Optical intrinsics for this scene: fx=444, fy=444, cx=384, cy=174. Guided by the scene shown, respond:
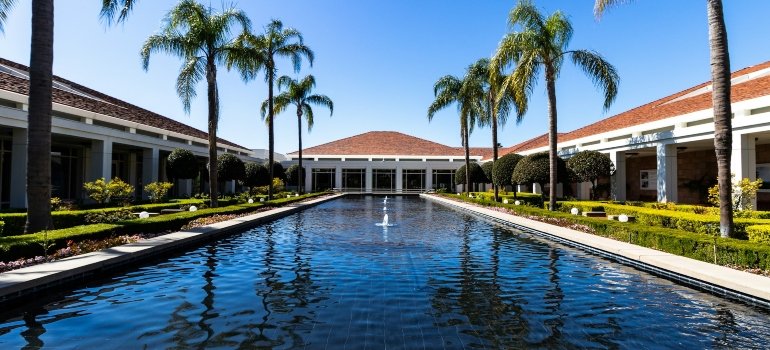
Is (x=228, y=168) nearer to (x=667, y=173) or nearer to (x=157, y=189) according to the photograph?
(x=157, y=189)

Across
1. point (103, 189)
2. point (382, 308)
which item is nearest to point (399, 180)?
point (103, 189)

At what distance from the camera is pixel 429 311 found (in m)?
6.08

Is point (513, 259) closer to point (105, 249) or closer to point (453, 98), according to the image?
point (105, 249)

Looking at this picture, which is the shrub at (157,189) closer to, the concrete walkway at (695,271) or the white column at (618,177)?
the concrete walkway at (695,271)

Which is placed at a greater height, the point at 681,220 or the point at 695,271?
the point at 681,220

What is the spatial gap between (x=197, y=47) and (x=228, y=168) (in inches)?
421

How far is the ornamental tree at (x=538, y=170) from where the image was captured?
23531mm

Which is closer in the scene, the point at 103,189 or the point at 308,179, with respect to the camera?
the point at 103,189

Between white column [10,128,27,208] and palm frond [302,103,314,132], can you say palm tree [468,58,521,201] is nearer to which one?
palm frond [302,103,314,132]

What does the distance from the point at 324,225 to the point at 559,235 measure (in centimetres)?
858

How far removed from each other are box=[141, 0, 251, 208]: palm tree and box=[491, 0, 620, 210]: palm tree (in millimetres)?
12788

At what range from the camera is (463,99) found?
32875 mm

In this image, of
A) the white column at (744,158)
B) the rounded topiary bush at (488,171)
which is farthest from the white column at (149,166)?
the white column at (744,158)

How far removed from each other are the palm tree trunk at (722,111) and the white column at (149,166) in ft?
92.0
